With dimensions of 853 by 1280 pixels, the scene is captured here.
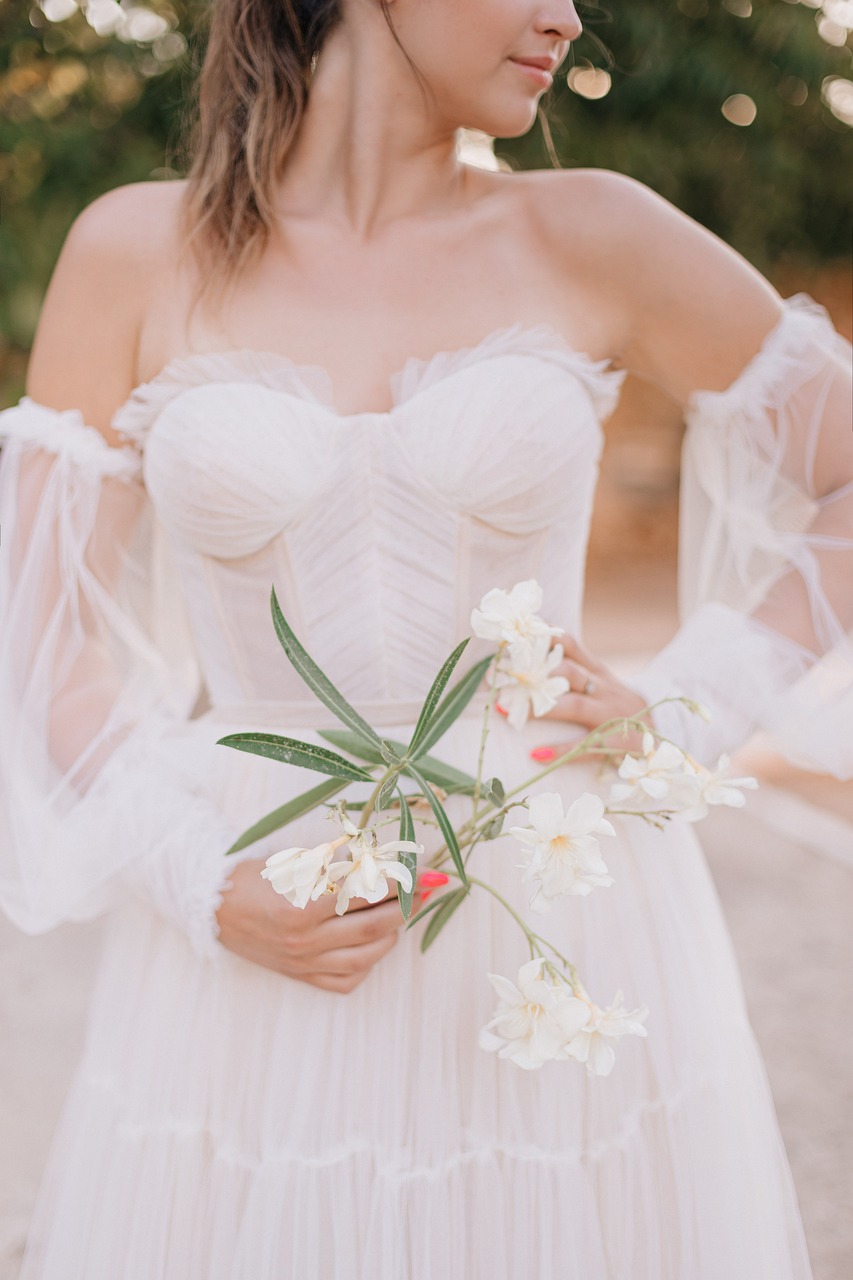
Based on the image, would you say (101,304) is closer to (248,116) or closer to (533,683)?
(248,116)

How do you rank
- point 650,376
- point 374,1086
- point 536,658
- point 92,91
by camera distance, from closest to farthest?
point 536,658 → point 374,1086 → point 650,376 → point 92,91

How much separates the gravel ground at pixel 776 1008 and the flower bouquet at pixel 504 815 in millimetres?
1945

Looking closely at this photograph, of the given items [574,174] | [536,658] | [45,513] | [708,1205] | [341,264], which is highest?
[574,174]

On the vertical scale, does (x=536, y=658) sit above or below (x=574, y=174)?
below

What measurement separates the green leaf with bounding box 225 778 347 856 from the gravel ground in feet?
6.42

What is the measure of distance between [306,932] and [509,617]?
407 mm

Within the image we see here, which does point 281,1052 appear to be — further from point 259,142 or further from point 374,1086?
point 259,142

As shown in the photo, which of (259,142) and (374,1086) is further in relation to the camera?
(259,142)

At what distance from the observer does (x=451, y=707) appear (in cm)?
115

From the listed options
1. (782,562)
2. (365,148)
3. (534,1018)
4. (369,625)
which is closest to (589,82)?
(365,148)

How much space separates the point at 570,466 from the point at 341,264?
0.38 metres

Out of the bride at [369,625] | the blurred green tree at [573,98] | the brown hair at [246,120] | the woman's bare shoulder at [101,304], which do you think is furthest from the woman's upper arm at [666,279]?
the blurred green tree at [573,98]

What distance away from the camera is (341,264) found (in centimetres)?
146

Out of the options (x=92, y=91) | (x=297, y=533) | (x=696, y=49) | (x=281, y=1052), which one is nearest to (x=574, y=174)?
(x=297, y=533)
